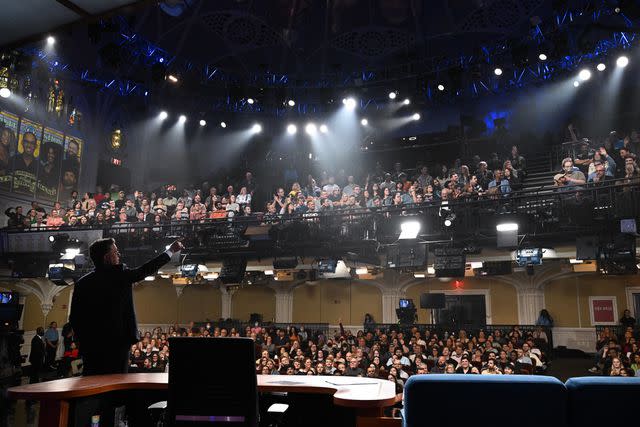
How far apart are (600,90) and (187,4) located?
15.0 meters

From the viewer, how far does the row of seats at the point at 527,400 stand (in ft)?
9.26

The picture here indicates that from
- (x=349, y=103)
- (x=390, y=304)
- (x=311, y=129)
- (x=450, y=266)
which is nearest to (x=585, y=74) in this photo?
(x=349, y=103)

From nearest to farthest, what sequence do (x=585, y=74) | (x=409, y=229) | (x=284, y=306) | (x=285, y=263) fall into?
1. (x=409, y=229)
2. (x=285, y=263)
3. (x=585, y=74)
4. (x=284, y=306)

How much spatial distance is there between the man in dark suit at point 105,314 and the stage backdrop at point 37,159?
17.2 metres

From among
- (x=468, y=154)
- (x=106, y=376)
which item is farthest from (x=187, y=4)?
(x=106, y=376)

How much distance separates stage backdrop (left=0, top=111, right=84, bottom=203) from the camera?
1873 cm

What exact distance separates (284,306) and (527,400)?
19.4m

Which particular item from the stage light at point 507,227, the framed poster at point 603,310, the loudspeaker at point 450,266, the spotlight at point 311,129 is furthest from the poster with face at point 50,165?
the framed poster at point 603,310

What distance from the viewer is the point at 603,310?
17078 mm

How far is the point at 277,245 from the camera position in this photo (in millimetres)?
13773

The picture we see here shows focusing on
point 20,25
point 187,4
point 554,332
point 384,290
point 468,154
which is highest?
point 187,4

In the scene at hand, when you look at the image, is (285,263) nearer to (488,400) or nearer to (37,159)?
(37,159)

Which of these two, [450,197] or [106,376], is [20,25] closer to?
[106,376]

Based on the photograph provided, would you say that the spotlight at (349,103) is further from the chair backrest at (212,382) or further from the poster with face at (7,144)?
the chair backrest at (212,382)
